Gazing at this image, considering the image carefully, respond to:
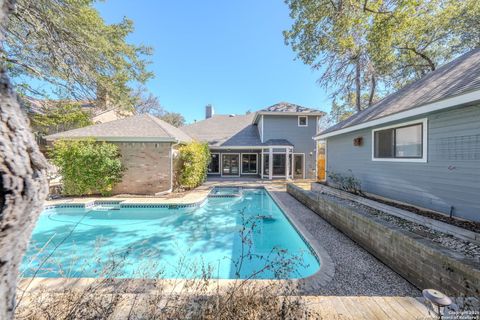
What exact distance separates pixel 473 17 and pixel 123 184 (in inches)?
837

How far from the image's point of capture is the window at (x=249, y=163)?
19656 mm

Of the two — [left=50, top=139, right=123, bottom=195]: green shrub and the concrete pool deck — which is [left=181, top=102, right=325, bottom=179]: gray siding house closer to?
[left=50, top=139, right=123, bottom=195]: green shrub

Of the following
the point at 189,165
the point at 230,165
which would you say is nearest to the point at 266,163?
the point at 230,165

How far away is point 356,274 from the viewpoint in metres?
3.85

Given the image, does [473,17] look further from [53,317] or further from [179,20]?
[53,317]

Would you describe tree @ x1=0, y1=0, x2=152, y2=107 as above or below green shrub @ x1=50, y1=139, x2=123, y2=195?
above

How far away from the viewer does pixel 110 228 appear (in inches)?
292

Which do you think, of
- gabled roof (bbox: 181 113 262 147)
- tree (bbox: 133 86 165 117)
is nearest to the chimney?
gabled roof (bbox: 181 113 262 147)

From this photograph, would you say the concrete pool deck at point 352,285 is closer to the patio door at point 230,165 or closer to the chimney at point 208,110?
the patio door at point 230,165

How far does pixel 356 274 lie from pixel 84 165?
1193cm

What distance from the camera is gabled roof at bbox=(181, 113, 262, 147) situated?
61.6 ft

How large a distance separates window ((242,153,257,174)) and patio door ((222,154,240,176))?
574 mm

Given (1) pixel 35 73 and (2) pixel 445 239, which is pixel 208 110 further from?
(2) pixel 445 239

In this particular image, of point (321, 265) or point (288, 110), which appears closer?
point (321, 265)
